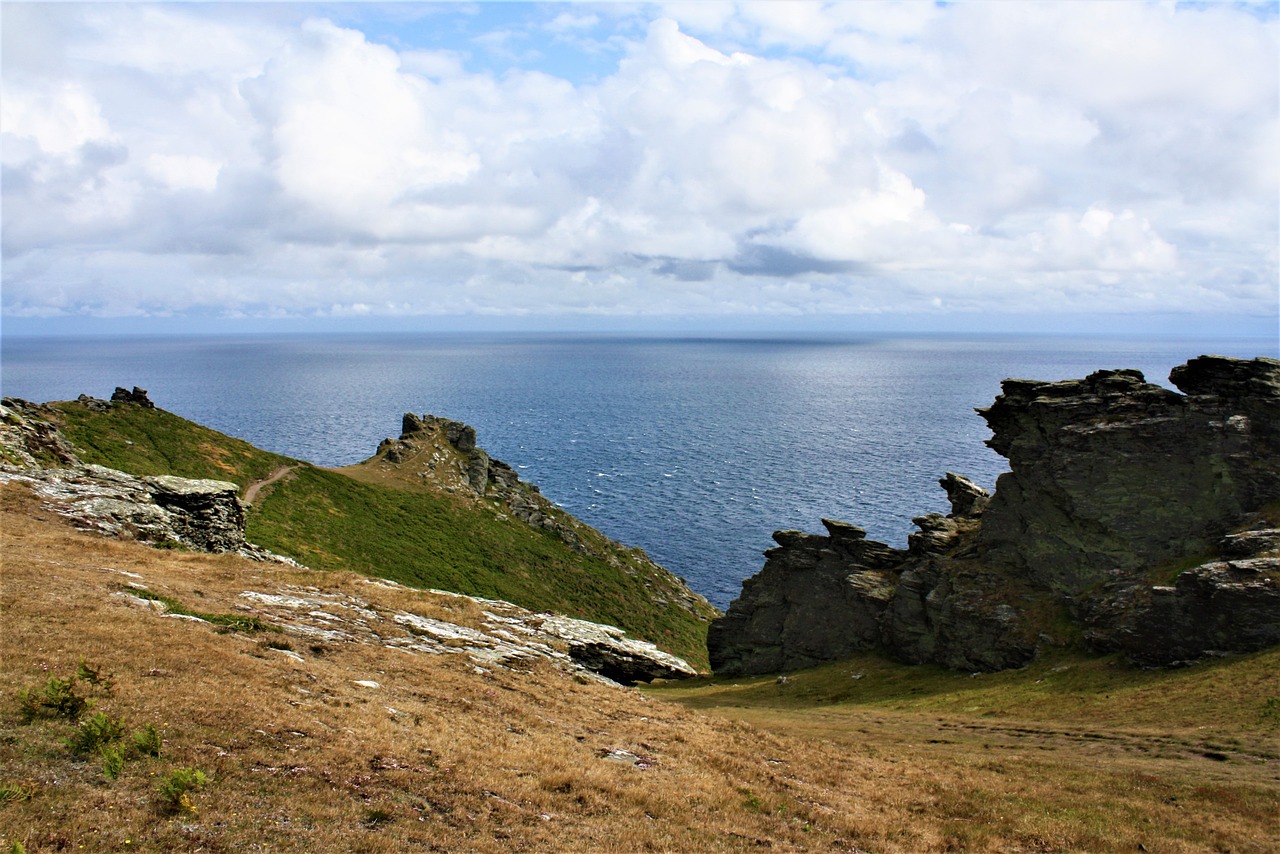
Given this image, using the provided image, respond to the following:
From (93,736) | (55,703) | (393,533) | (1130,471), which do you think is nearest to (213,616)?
(55,703)

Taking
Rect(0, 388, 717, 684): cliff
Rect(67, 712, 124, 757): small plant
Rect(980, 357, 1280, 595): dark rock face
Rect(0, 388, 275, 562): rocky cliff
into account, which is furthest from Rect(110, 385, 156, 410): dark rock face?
Rect(980, 357, 1280, 595): dark rock face

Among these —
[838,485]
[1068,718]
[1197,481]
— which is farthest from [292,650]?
[838,485]

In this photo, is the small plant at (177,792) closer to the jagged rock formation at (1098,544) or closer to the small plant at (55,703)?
the small plant at (55,703)

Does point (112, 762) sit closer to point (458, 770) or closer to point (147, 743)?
point (147, 743)

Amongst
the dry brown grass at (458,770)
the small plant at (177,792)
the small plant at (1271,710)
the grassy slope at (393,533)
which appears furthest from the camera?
the grassy slope at (393,533)

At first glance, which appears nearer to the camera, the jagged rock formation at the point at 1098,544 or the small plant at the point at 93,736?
the small plant at the point at 93,736

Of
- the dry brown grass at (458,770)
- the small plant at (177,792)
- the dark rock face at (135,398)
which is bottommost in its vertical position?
the dry brown grass at (458,770)

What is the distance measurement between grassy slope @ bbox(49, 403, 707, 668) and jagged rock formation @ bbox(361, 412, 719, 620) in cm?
221

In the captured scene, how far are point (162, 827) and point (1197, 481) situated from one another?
5839 cm

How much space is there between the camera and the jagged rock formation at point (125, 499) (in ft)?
138

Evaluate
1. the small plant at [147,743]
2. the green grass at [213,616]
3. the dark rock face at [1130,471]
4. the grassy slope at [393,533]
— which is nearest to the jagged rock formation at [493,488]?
the grassy slope at [393,533]

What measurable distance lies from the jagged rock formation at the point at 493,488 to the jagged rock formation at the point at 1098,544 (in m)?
35.3

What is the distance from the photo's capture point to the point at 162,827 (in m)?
13.6

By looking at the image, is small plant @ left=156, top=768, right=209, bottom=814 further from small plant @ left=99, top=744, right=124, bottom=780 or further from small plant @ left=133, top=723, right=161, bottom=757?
small plant @ left=133, top=723, right=161, bottom=757
